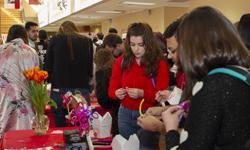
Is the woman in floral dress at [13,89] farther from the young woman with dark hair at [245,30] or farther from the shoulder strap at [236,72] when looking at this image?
the shoulder strap at [236,72]

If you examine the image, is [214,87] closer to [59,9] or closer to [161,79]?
[161,79]

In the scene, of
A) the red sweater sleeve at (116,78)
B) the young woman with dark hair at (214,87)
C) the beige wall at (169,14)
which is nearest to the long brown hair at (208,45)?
the young woman with dark hair at (214,87)

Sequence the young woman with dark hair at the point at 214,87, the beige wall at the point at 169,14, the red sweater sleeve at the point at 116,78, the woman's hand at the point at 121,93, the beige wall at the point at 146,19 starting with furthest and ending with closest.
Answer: the beige wall at the point at 146,19, the beige wall at the point at 169,14, the red sweater sleeve at the point at 116,78, the woman's hand at the point at 121,93, the young woman with dark hair at the point at 214,87

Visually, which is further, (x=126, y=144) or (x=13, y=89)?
(x=13, y=89)

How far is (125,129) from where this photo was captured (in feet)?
8.33

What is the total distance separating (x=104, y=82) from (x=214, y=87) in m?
2.18

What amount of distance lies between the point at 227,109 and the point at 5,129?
7.72 ft

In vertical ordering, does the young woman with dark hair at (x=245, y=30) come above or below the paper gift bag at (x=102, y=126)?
above

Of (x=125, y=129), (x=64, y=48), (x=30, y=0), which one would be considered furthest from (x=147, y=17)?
(x=125, y=129)

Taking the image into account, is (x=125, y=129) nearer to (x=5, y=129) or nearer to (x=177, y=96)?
(x=177, y=96)

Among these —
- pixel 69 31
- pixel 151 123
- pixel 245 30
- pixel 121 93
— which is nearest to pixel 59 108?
pixel 69 31

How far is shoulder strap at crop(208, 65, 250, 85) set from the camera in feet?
3.47

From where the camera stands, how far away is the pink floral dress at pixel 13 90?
2.94 metres

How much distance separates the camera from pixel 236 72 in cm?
106
